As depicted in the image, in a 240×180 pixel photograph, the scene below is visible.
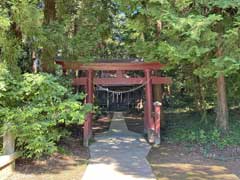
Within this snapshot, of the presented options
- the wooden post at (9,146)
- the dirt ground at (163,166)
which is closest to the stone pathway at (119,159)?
the dirt ground at (163,166)

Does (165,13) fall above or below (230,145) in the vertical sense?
above

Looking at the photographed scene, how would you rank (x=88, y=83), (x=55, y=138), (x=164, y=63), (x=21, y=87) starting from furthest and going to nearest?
(x=88, y=83), (x=164, y=63), (x=55, y=138), (x=21, y=87)

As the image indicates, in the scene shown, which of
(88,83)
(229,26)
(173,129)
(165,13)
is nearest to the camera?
(165,13)

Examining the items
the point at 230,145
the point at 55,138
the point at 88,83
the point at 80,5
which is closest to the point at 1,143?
the point at 55,138

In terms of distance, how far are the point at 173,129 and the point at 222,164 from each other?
12.9 ft

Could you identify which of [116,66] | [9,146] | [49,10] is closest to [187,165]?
[9,146]

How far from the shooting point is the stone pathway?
21.1 ft

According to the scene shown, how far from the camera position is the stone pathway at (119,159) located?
21.1 ft

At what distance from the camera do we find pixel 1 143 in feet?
23.5

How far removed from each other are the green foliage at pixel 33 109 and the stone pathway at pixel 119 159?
121 centimetres

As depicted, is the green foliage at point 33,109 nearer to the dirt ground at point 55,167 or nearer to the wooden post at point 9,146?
the wooden post at point 9,146

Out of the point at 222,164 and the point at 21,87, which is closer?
the point at 21,87

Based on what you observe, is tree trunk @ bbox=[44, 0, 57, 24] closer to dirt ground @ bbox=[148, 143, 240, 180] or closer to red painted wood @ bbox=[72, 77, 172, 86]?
Result: red painted wood @ bbox=[72, 77, 172, 86]

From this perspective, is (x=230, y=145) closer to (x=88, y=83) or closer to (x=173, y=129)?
(x=173, y=129)
